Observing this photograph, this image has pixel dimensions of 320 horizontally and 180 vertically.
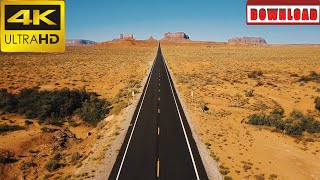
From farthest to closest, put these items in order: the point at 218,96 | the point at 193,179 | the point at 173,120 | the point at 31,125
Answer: the point at 218,96 → the point at 31,125 → the point at 173,120 → the point at 193,179

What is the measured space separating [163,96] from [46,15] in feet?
110

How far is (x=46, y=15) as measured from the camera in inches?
441

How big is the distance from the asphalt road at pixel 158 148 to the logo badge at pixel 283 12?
10.6 metres

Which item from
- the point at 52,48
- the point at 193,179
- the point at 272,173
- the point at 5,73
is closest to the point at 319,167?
the point at 272,173

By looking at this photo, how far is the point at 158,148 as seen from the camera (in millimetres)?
24781

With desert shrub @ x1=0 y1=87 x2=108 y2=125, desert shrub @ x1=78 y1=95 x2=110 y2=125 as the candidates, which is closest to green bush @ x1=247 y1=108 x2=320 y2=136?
desert shrub @ x1=78 y1=95 x2=110 y2=125

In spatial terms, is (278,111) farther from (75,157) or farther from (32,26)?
(32,26)

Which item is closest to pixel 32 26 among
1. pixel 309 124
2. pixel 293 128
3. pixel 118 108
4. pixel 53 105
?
pixel 293 128

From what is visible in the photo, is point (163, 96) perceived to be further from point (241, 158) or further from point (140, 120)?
point (241, 158)

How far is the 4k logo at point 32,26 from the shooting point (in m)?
11.0

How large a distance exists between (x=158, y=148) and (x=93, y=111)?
55.3ft

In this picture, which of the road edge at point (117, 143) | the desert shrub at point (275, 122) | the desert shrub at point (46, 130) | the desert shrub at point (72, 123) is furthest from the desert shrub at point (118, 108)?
the desert shrub at point (275, 122)

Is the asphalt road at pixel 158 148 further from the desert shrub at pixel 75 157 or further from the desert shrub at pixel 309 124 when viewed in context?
the desert shrub at pixel 309 124

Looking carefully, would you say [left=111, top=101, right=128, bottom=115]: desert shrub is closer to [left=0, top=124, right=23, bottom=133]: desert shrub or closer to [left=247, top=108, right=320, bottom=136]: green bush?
[left=0, top=124, right=23, bottom=133]: desert shrub
